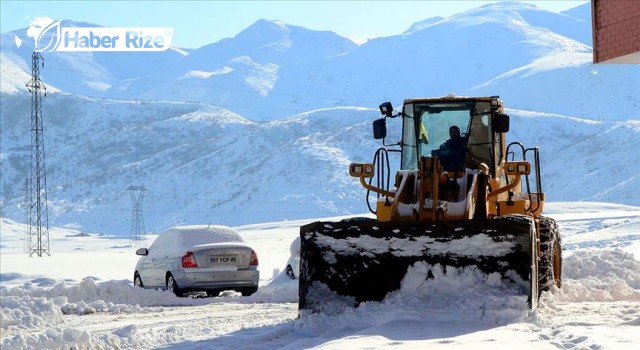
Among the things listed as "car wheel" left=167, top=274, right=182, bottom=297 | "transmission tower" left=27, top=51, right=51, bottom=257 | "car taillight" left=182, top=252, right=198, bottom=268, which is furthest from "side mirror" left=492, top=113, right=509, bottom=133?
"transmission tower" left=27, top=51, right=51, bottom=257

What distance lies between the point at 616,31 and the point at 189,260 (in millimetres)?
9120

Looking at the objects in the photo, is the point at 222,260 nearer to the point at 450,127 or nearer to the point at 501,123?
the point at 450,127

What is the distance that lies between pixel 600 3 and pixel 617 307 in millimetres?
9830

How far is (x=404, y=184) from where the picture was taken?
43.1ft

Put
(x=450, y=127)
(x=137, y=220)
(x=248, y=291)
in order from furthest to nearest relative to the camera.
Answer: (x=137, y=220), (x=248, y=291), (x=450, y=127)

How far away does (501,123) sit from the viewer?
46.4ft

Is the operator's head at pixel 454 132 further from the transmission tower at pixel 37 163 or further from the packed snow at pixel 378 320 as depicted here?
the transmission tower at pixel 37 163

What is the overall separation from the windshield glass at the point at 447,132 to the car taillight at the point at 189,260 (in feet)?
19.5

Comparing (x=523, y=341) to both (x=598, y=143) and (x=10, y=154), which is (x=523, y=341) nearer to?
(x=598, y=143)

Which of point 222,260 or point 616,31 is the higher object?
point 616,31

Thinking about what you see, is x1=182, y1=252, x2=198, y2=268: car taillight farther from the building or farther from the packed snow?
the building

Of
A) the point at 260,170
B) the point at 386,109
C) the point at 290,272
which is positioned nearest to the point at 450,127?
the point at 386,109

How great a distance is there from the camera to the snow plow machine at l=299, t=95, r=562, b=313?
11.3 m

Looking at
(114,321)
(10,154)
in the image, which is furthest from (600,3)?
(10,154)
